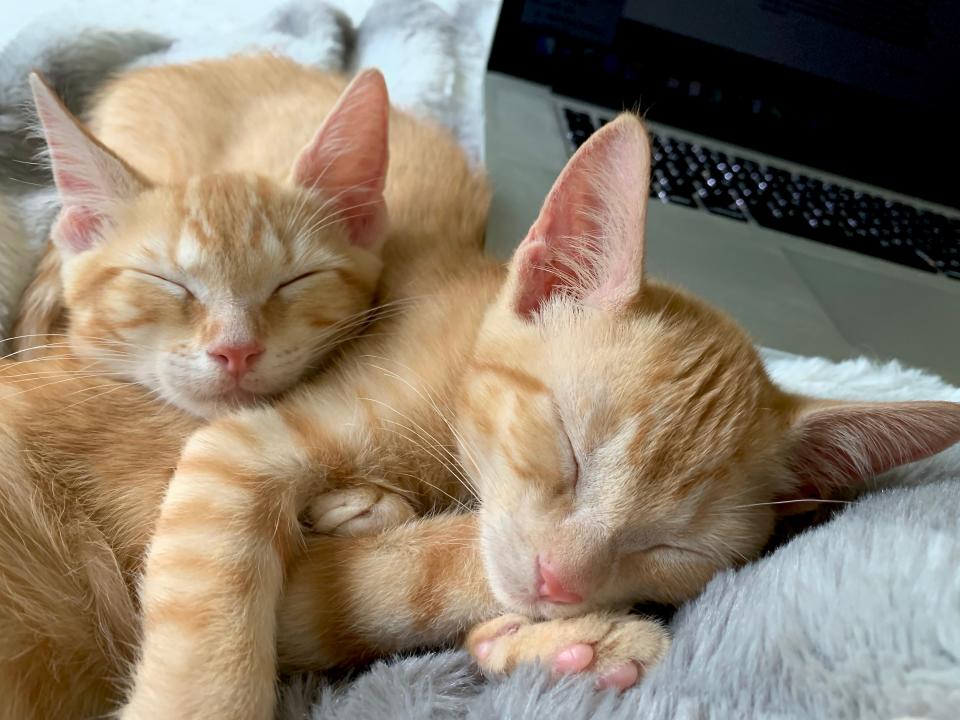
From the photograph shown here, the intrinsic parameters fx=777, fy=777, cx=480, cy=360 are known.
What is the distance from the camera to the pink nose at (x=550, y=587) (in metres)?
0.63

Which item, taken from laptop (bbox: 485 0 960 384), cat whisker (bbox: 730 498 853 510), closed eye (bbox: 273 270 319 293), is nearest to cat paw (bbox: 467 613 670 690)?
cat whisker (bbox: 730 498 853 510)

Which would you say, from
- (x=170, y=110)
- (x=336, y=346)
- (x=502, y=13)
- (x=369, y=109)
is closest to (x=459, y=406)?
(x=336, y=346)

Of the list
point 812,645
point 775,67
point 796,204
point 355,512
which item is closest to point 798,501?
point 812,645

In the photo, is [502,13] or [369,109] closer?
[369,109]

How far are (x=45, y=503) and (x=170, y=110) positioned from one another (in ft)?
2.22

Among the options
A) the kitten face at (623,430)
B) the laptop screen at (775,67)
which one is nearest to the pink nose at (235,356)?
the kitten face at (623,430)

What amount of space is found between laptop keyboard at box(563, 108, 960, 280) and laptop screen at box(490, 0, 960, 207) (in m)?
0.07

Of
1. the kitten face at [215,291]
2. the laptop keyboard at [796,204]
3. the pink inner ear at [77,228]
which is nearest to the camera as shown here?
the kitten face at [215,291]

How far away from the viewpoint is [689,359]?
2.28ft

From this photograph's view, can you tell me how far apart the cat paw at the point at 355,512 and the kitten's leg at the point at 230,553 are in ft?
0.05

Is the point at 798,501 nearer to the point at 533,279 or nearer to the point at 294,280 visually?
the point at 533,279

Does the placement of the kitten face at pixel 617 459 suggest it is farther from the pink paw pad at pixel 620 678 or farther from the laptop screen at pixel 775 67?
the laptop screen at pixel 775 67

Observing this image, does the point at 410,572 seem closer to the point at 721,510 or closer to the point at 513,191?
the point at 721,510

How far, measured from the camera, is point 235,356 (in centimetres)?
80
